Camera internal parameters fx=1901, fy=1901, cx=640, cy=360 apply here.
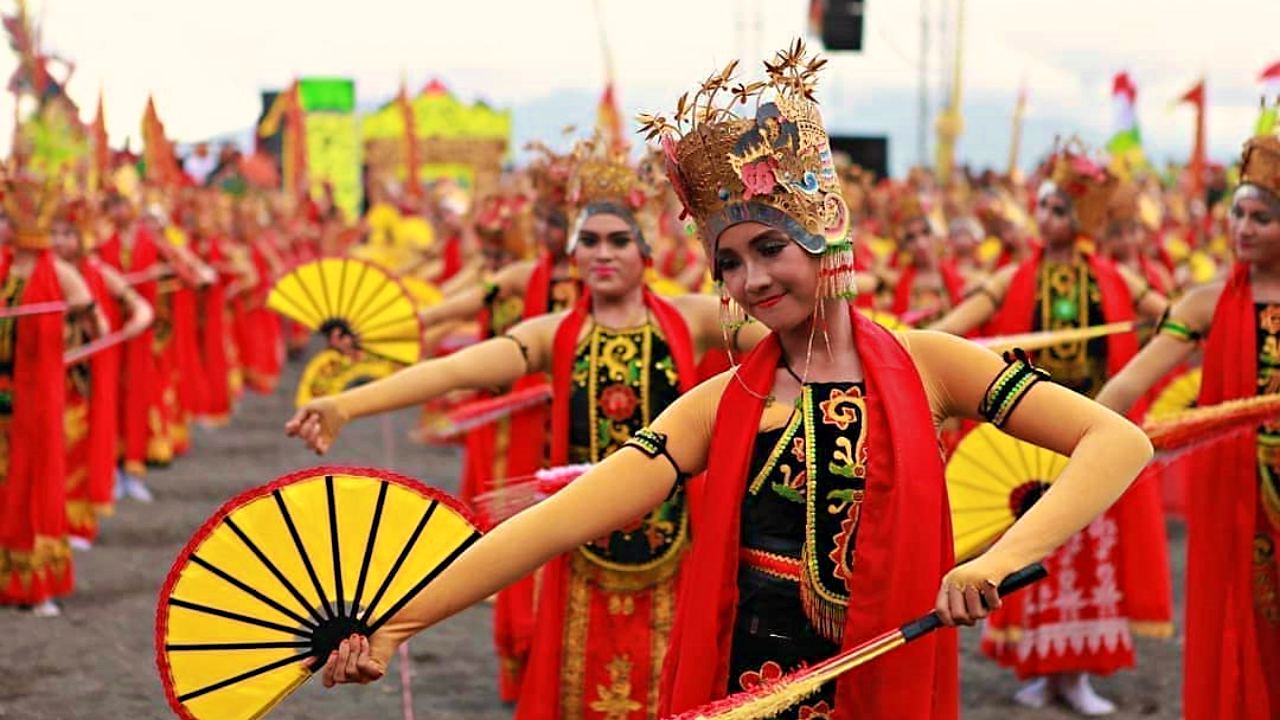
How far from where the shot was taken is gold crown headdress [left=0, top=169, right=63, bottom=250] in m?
9.14

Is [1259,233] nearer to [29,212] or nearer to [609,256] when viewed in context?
[609,256]

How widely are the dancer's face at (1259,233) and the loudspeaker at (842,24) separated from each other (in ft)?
40.4

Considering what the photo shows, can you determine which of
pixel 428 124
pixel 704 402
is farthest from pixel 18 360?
pixel 428 124

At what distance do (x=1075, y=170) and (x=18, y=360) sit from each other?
196 inches

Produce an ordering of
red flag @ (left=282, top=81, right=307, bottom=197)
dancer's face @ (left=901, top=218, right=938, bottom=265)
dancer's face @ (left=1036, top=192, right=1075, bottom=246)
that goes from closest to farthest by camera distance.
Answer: dancer's face @ (left=1036, top=192, right=1075, bottom=246), dancer's face @ (left=901, top=218, right=938, bottom=265), red flag @ (left=282, top=81, right=307, bottom=197)

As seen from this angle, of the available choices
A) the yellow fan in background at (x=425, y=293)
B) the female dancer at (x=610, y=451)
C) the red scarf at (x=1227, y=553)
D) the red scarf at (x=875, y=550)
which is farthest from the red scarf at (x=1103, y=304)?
the red scarf at (x=875, y=550)

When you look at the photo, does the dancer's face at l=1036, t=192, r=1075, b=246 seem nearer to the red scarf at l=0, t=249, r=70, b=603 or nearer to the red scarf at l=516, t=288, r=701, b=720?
the red scarf at l=516, t=288, r=701, b=720

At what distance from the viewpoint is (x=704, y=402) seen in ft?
12.2

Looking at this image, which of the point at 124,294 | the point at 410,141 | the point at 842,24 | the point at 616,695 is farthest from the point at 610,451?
the point at 410,141

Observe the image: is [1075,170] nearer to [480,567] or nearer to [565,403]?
[565,403]

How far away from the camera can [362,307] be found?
7.26m

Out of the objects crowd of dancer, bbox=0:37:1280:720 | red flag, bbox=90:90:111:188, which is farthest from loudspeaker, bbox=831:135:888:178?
crowd of dancer, bbox=0:37:1280:720

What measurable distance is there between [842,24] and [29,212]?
34.1ft

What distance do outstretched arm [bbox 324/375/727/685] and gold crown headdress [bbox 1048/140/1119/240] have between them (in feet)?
16.0
